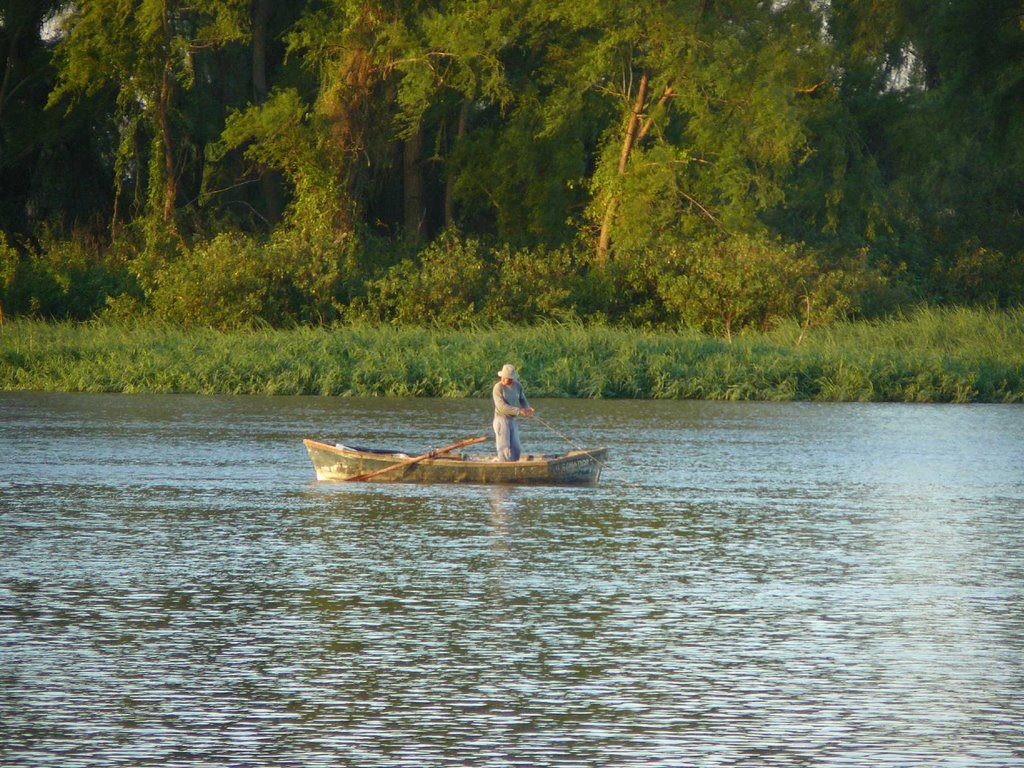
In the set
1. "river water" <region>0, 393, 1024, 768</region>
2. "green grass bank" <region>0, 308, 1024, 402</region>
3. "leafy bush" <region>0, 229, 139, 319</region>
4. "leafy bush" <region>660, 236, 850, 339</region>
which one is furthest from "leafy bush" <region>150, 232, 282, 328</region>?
"river water" <region>0, 393, 1024, 768</region>

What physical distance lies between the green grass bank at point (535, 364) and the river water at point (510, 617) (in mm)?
15267

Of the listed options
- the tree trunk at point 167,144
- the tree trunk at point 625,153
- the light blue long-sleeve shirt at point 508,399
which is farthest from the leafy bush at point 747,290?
the light blue long-sleeve shirt at point 508,399

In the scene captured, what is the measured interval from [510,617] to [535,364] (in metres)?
28.0

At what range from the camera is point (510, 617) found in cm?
1145

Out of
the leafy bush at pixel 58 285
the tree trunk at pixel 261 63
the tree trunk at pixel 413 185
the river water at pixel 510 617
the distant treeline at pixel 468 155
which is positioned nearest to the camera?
the river water at pixel 510 617

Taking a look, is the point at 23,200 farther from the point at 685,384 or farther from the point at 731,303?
the point at 685,384

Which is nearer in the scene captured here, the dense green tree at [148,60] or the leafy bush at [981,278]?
the dense green tree at [148,60]

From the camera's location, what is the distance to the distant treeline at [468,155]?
1871 inches

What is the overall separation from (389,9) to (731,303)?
12.8 metres

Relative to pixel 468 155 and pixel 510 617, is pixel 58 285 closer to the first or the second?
pixel 468 155

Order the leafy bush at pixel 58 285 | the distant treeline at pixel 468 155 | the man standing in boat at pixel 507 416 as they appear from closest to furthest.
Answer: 1. the man standing in boat at pixel 507 416
2. the distant treeline at pixel 468 155
3. the leafy bush at pixel 58 285

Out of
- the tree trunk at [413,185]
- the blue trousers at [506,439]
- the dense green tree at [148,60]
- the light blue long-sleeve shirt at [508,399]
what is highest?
the dense green tree at [148,60]

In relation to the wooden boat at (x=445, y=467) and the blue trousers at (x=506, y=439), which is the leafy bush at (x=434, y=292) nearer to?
the blue trousers at (x=506, y=439)

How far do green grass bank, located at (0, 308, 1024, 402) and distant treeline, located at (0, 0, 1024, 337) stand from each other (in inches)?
180
